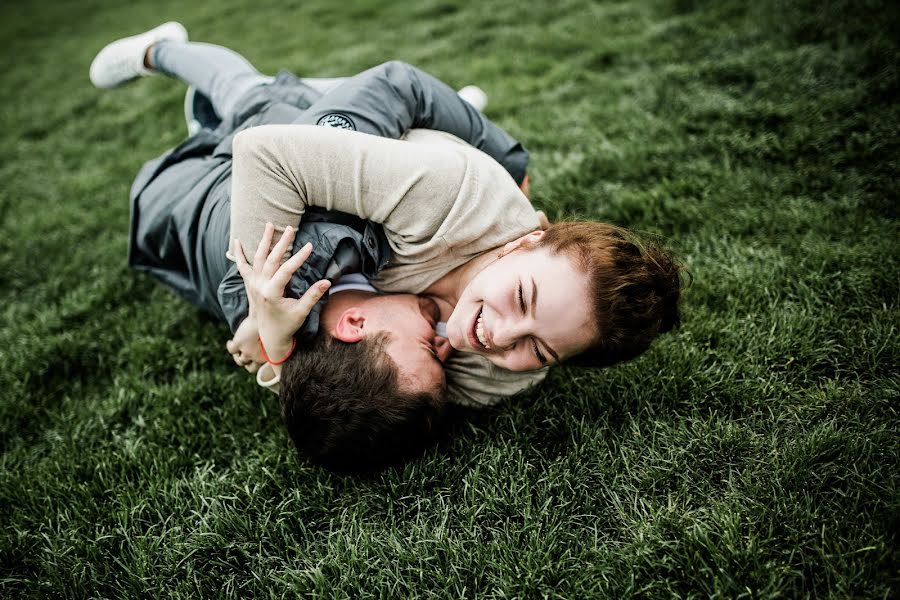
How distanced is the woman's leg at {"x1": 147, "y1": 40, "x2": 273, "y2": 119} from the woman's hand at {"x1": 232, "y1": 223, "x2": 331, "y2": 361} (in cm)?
138

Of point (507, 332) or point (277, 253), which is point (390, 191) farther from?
point (507, 332)

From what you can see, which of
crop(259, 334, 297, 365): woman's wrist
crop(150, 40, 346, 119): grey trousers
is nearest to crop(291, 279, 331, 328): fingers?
crop(259, 334, 297, 365): woman's wrist

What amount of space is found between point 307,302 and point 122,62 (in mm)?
2707

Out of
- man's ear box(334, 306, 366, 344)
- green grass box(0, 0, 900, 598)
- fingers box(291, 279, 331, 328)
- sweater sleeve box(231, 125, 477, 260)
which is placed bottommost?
green grass box(0, 0, 900, 598)

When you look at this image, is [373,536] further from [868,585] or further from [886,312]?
[886,312]

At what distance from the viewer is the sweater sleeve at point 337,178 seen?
2045 millimetres

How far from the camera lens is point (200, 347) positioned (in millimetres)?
2924

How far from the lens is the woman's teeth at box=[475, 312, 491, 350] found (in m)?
2.10

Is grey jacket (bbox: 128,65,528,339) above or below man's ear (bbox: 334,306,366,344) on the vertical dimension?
above

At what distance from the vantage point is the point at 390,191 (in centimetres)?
209

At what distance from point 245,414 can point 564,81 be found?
404 centimetres

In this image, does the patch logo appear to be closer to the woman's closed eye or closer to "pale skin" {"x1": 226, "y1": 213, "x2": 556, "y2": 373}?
"pale skin" {"x1": 226, "y1": 213, "x2": 556, "y2": 373}

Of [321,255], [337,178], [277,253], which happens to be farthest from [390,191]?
[277,253]

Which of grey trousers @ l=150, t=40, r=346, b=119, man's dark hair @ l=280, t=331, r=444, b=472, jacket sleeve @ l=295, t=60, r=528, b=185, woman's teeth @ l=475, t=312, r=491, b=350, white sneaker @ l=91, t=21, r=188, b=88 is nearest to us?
man's dark hair @ l=280, t=331, r=444, b=472
